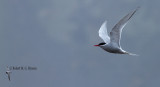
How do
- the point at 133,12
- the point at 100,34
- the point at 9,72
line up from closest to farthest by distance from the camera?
the point at 133,12, the point at 100,34, the point at 9,72

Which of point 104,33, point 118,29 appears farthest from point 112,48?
point 104,33

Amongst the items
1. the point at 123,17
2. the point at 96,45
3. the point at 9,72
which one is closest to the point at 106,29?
the point at 96,45

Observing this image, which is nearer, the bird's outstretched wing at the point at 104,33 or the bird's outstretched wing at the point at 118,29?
the bird's outstretched wing at the point at 118,29

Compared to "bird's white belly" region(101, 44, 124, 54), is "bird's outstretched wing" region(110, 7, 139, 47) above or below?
above

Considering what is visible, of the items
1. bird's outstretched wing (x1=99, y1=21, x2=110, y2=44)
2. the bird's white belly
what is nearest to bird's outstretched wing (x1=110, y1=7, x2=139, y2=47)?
the bird's white belly

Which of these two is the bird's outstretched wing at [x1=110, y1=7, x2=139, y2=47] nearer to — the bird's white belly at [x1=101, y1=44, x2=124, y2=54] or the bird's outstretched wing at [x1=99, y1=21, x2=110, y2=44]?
the bird's white belly at [x1=101, y1=44, x2=124, y2=54]

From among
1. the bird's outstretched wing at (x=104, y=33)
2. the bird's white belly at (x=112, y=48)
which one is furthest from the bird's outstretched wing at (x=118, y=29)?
the bird's outstretched wing at (x=104, y=33)

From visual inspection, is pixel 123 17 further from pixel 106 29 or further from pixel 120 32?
pixel 106 29

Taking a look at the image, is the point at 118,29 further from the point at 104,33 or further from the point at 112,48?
the point at 104,33

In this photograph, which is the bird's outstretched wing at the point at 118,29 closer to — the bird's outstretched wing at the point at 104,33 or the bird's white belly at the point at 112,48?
the bird's white belly at the point at 112,48

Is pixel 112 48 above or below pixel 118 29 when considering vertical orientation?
below

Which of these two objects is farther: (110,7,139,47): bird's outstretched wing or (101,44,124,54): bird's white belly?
(101,44,124,54): bird's white belly
